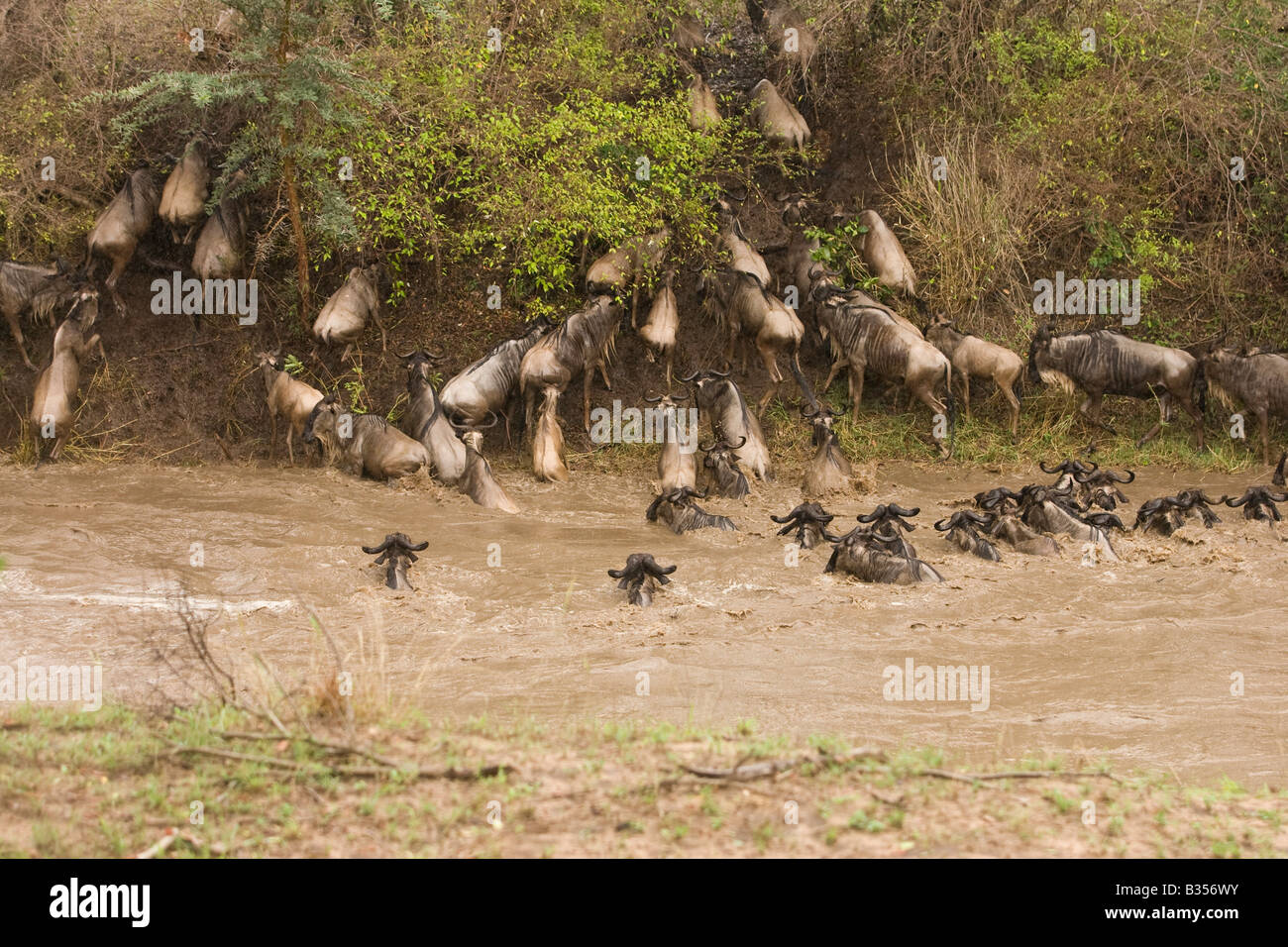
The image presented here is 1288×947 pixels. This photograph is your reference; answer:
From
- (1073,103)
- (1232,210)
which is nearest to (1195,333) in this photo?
(1232,210)

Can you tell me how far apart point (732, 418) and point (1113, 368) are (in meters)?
4.36

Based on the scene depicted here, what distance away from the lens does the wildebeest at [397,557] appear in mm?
9547

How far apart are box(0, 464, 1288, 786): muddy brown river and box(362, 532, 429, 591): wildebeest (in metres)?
0.11

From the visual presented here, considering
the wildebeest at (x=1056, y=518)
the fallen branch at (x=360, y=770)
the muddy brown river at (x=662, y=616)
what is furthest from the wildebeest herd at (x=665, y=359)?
the fallen branch at (x=360, y=770)

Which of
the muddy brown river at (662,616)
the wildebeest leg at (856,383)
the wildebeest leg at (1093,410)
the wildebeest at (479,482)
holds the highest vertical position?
the wildebeest leg at (856,383)

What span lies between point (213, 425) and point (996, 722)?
31.1ft

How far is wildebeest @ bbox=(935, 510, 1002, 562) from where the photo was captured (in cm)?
1046

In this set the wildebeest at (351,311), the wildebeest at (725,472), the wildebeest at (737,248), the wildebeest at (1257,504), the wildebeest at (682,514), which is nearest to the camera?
the wildebeest at (1257,504)

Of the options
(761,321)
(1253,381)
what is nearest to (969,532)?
(761,321)

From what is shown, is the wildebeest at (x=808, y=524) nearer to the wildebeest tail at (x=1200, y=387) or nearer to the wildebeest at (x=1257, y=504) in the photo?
the wildebeest at (x=1257, y=504)

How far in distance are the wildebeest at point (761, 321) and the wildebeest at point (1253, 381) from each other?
4357mm

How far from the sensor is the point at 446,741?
5.95 metres
